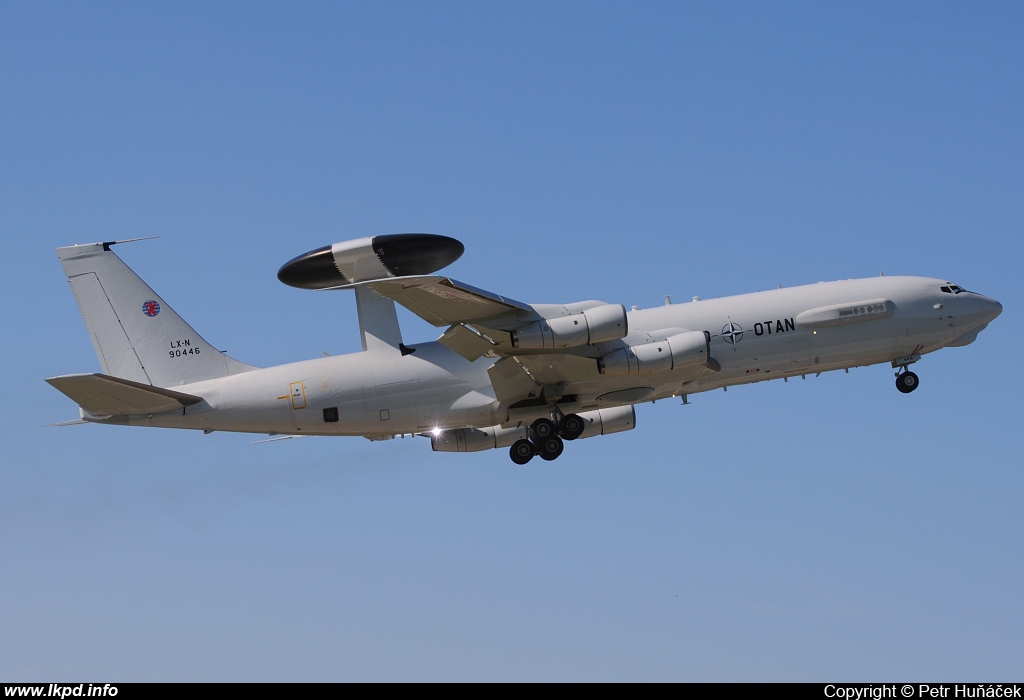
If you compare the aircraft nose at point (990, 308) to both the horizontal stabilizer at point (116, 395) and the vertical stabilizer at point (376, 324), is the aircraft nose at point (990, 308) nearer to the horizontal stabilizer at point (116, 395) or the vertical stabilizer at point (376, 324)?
the vertical stabilizer at point (376, 324)

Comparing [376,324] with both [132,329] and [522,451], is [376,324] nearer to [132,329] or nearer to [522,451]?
[522,451]

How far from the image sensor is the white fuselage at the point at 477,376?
3359cm

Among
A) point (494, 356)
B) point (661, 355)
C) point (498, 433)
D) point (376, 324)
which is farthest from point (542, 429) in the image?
point (376, 324)

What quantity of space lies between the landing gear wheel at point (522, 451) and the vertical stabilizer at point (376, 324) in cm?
466

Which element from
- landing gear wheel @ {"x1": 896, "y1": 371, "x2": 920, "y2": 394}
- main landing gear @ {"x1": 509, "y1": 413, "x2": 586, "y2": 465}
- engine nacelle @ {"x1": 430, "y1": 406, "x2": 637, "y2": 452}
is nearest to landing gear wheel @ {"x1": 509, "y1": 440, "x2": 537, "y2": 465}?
main landing gear @ {"x1": 509, "y1": 413, "x2": 586, "y2": 465}

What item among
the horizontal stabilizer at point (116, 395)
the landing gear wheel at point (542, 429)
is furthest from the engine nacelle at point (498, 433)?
the horizontal stabilizer at point (116, 395)

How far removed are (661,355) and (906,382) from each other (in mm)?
9228

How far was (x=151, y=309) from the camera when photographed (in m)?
36.1

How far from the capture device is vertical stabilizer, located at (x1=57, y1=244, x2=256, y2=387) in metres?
35.3

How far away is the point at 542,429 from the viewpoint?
114 ft
